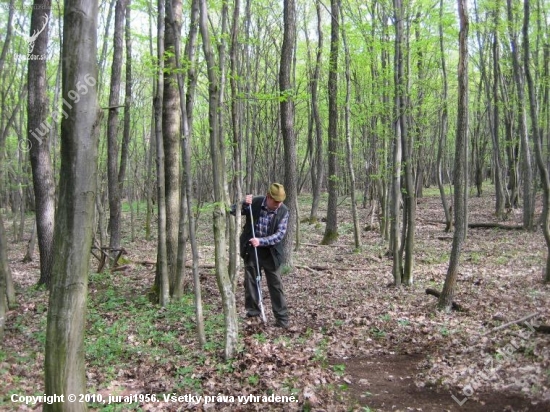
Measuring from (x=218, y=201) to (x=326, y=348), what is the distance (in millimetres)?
2477

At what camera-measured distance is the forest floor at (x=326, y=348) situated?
436 cm

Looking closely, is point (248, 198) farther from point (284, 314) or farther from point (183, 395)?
point (183, 395)

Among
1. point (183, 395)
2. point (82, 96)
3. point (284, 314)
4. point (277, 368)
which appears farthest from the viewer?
point (284, 314)

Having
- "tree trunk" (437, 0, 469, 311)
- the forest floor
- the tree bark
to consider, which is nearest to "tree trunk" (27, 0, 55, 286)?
the forest floor

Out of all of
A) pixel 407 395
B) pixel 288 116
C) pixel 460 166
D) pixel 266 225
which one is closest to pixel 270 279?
pixel 266 225

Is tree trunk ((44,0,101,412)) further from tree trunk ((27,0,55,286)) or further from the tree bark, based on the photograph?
the tree bark

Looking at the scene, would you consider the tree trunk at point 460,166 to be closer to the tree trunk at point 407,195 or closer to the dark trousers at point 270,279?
the tree trunk at point 407,195

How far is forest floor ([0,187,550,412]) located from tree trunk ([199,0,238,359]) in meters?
0.40

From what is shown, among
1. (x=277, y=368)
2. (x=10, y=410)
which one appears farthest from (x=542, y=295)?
Answer: (x=10, y=410)

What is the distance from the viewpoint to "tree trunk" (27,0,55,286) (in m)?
8.98

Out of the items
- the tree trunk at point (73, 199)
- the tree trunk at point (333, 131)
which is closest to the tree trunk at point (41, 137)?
the tree trunk at point (73, 199)

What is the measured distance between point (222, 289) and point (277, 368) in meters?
1.13

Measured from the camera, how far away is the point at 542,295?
7.36 metres

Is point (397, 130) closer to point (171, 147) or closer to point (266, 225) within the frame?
point (266, 225)
